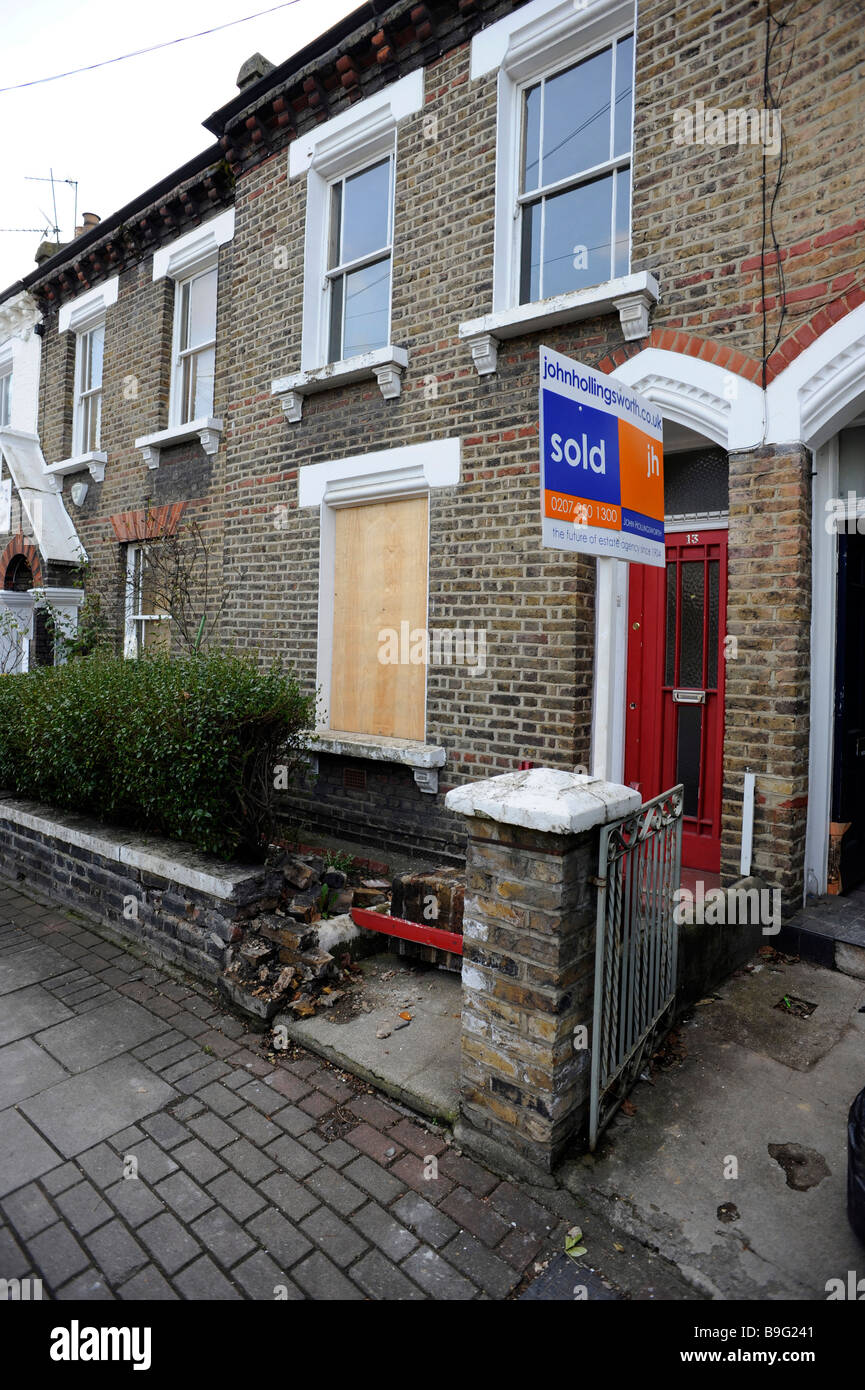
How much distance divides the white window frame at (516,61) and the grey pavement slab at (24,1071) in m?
5.26

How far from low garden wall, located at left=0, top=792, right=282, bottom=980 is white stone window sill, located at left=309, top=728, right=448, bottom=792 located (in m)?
1.40

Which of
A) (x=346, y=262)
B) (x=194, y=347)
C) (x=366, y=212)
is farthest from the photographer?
(x=194, y=347)

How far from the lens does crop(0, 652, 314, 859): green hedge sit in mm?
4441

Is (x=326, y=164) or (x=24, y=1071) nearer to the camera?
(x=24, y=1071)

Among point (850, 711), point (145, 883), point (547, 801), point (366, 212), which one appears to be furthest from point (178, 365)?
point (547, 801)

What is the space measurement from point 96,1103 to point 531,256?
235 inches

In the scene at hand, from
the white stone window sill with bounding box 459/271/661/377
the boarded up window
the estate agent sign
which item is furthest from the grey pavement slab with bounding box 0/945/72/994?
the white stone window sill with bounding box 459/271/661/377

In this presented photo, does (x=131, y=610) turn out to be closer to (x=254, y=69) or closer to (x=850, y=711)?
(x=254, y=69)

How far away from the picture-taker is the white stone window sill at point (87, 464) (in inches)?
385

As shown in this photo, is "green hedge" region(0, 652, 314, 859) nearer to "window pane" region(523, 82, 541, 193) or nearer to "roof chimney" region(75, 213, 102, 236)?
"window pane" region(523, 82, 541, 193)

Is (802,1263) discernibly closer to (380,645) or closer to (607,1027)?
(607,1027)

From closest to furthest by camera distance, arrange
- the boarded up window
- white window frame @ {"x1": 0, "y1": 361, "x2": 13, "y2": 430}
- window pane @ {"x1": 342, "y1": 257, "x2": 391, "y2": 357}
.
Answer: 1. the boarded up window
2. window pane @ {"x1": 342, "y1": 257, "x2": 391, "y2": 357}
3. white window frame @ {"x1": 0, "y1": 361, "x2": 13, "y2": 430}

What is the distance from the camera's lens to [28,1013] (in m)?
4.00
